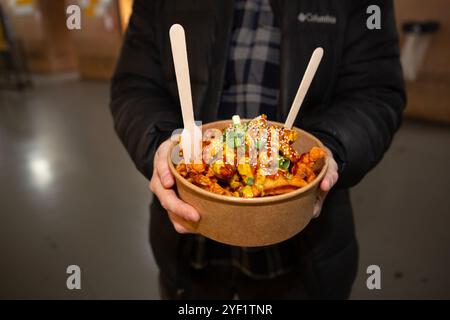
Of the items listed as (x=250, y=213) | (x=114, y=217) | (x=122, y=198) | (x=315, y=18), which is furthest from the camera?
(x=122, y=198)

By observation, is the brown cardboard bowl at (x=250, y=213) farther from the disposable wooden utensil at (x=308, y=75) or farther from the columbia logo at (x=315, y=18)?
the columbia logo at (x=315, y=18)

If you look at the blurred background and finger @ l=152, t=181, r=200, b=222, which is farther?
the blurred background

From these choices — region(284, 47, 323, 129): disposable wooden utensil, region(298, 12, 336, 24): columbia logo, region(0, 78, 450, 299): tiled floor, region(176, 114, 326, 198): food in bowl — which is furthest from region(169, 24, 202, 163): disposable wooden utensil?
region(0, 78, 450, 299): tiled floor

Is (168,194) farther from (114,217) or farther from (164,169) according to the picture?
(114,217)

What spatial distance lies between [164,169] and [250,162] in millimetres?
140

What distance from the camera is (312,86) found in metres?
0.73

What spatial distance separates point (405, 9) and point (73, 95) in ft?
12.4

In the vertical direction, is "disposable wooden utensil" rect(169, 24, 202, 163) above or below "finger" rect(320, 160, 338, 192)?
above

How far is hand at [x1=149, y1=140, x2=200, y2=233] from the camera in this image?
1.66 ft

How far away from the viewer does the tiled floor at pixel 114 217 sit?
143 centimetres

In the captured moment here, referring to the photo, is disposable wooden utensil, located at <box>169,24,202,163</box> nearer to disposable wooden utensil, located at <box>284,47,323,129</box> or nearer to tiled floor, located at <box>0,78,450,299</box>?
disposable wooden utensil, located at <box>284,47,323,129</box>

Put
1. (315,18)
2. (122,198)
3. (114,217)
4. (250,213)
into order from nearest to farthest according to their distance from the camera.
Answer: (250,213)
(315,18)
(114,217)
(122,198)

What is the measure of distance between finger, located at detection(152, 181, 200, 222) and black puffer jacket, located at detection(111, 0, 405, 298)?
17 centimetres

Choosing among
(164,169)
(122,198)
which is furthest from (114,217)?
(164,169)
